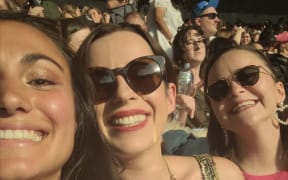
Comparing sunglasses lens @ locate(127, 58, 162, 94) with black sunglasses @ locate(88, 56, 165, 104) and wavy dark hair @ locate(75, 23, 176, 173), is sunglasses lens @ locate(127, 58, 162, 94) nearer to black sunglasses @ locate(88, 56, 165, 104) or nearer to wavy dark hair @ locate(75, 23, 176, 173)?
black sunglasses @ locate(88, 56, 165, 104)

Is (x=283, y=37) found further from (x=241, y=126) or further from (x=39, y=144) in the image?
(x=39, y=144)

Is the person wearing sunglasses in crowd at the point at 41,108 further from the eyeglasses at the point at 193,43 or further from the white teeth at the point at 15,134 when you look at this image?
the eyeglasses at the point at 193,43

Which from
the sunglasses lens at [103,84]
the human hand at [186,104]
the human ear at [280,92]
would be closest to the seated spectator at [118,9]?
the human hand at [186,104]

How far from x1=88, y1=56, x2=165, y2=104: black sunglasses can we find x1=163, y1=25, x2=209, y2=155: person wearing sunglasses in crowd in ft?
2.68

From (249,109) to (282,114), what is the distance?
12.0 inches

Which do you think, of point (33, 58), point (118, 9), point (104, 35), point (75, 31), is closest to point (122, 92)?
point (104, 35)

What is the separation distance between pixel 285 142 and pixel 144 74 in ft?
3.16

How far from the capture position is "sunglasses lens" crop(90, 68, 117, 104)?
2172 millimetres

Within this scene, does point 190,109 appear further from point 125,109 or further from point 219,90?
point 125,109

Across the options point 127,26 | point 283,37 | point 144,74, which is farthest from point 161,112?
point 283,37

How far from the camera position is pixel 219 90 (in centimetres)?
262

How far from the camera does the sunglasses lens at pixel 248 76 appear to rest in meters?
2.60

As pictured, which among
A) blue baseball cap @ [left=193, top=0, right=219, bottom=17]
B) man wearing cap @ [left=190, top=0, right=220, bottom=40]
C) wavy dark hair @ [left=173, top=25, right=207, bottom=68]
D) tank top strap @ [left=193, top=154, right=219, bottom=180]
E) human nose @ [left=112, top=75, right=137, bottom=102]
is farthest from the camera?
blue baseball cap @ [left=193, top=0, right=219, bottom=17]

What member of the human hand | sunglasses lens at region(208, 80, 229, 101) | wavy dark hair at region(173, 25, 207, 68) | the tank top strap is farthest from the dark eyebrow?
wavy dark hair at region(173, 25, 207, 68)
